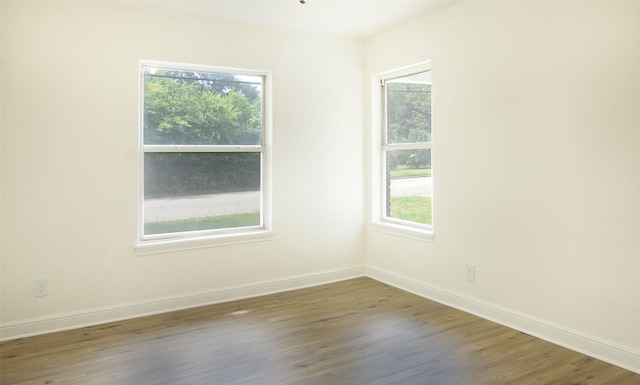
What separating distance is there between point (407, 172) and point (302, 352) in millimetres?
2116

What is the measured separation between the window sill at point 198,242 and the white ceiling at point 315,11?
193cm

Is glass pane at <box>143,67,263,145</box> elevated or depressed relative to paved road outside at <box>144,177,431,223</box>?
elevated

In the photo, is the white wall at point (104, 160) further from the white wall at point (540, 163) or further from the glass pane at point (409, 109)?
the white wall at point (540, 163)

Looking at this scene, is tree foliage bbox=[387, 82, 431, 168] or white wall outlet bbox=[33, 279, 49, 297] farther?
tree foliage bbox=[387, 82, 431, 168]

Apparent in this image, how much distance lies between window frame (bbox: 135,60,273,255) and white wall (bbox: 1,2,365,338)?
0.07 meters

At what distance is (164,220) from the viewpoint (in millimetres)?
3545

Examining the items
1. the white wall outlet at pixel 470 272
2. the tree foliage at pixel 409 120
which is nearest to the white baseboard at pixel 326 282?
the white wall outlet at pixel 470 272

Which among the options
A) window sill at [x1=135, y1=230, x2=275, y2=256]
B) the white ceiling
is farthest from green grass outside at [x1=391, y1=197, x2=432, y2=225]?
the white ceiling

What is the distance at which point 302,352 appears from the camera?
8.65 ft

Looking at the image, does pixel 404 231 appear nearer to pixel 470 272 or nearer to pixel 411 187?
pixel 411 187

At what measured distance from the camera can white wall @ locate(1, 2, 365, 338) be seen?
2.92 m

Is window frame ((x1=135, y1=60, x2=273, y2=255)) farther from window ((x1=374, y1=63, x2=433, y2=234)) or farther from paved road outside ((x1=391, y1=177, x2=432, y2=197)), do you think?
paved road outside ((x1=391, y1=177, x2=432, y2=197))

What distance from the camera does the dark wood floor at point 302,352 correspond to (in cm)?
233

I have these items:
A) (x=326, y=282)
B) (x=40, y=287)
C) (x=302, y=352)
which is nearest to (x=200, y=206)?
(x=40, y=287)
